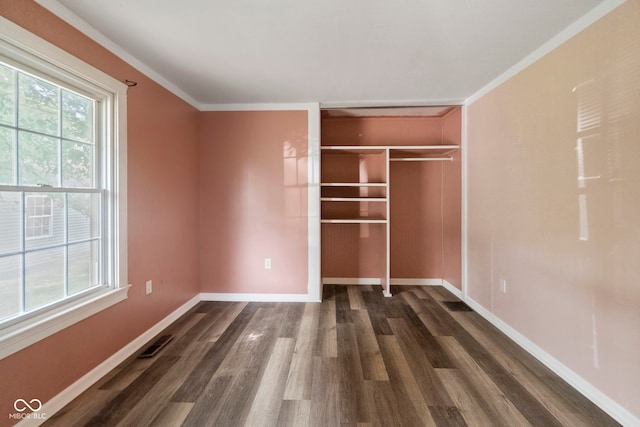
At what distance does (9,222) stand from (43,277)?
0.37 metres

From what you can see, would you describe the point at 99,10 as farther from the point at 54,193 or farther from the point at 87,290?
the point at 87,290

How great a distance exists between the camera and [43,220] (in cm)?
147

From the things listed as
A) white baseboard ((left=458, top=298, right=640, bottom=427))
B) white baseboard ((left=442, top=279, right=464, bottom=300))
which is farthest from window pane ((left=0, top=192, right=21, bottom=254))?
white baseboard ((left=442, top=279, right=464, bottom=300))

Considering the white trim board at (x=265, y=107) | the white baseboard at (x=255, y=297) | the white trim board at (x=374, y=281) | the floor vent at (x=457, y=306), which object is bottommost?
the floor vent at (x=457, y=306)

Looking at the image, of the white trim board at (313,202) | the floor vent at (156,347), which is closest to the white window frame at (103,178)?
the floor vent at (156,347)

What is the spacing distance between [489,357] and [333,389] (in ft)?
4.12

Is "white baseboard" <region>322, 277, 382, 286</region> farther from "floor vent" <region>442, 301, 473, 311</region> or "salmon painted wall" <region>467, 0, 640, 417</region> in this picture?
"salmon painted wall" <region>467, 0, 640, 417</region>

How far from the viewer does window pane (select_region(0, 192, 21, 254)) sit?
1.28 m

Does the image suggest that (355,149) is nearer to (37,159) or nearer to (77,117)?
(77,117)

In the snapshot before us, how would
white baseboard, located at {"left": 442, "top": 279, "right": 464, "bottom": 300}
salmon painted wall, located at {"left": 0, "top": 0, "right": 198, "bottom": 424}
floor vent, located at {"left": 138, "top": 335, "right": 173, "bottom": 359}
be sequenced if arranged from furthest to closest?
white baseboard, located at {"left": 442, "top": 279, "right": 464, "bottom": 300} → floor vent, located at {"left": 138, "top": 335, "right": 173, "bottom": 359} → salmon painted wall, located at {"left": 0, "top": 0, "right": 198, "bottom": 424}

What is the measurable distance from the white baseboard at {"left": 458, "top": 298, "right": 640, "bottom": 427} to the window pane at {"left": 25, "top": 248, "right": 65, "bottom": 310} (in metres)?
3.28

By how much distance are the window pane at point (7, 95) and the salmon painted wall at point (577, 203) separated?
10.6 feet

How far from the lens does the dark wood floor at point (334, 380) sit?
143 cm

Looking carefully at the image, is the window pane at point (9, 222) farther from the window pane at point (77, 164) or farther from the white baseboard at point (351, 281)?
the white baseboard at point (351, 281)
